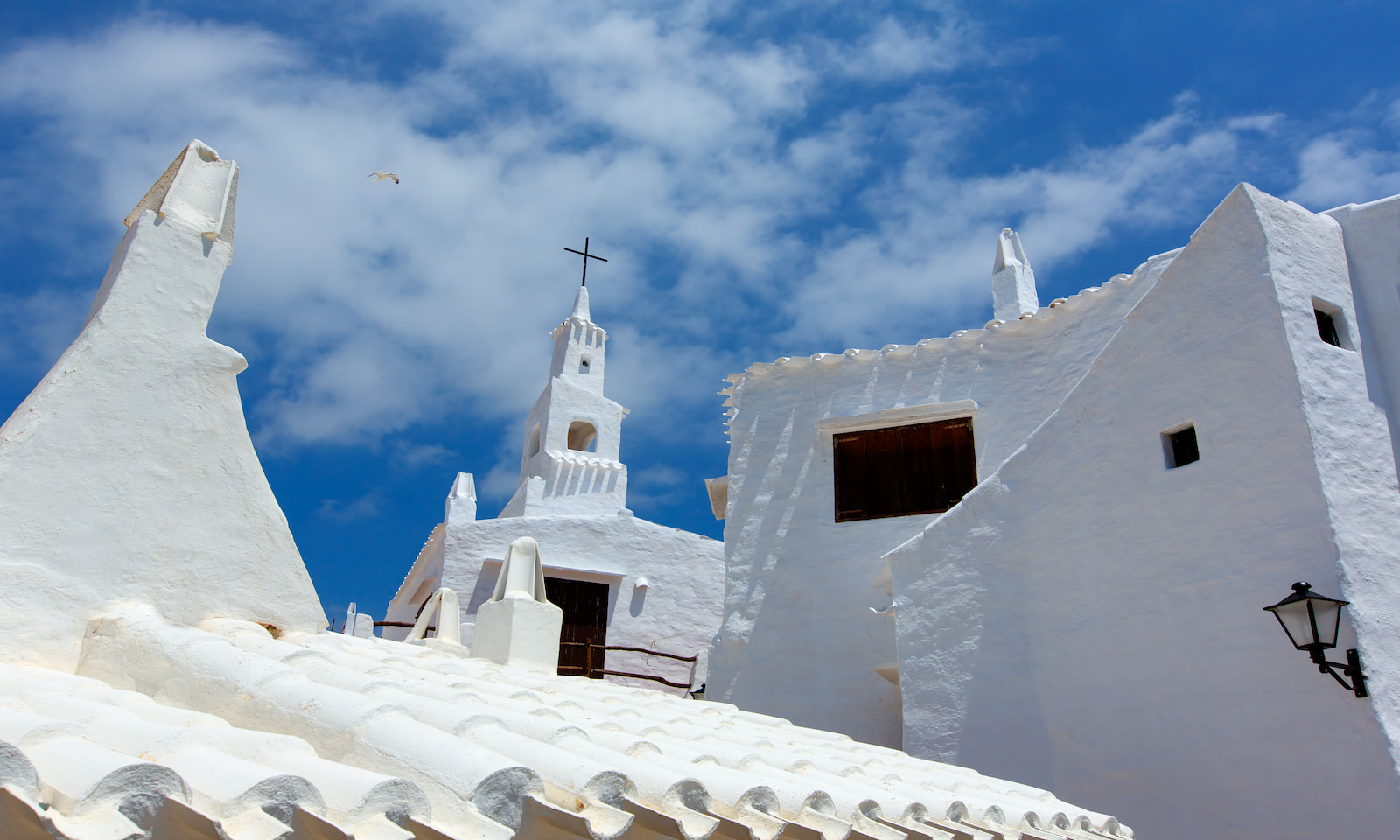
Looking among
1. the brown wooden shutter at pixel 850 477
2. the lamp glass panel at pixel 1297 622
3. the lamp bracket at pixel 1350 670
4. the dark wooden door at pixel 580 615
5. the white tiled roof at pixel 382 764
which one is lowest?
the white tiled roof at pixel 382 764

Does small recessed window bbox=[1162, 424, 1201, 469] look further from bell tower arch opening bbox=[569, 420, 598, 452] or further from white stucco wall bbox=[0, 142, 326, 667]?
bell tower arch opening bbox=[569, 420, 598, 452]

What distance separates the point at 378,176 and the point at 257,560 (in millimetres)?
5326

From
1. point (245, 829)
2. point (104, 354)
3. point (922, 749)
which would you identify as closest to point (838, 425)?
point (922, 749)

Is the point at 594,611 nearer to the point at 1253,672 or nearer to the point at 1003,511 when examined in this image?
the point at 1003,511

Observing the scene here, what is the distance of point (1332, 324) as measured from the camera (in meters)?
8.21

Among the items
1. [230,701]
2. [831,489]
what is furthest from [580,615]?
[230,701]

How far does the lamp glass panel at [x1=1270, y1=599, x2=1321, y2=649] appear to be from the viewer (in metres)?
6.75

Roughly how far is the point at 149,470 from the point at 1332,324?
340 inches

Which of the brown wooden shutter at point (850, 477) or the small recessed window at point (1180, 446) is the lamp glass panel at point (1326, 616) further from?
the brown wooden shutter at point (850, 477)

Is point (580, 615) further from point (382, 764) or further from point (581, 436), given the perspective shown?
point (382, 764)

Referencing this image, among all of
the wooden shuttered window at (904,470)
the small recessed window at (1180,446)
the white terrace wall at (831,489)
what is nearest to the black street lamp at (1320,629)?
the small recessed window at (1180,446)

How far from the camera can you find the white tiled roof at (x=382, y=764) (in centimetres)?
241

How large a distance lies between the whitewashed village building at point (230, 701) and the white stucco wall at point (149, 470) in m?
0.01

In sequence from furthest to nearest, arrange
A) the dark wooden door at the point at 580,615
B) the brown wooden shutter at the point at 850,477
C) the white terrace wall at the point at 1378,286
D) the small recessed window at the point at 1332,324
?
1. the dark wooden door at the point at 580,615
2. the brown wooden shutter at the point at 850,477
3. the small recessed window at the point at 1332,324
4. the white terrace wall at the point at 1378,286
